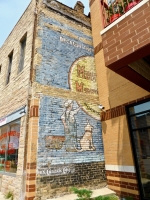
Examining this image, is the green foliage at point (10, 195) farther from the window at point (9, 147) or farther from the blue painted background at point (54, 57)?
the blue painted background at point (54, 57)

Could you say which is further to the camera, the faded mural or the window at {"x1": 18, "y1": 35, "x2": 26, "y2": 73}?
the window at {"x1": 18, "y1": 35, "x2": 26, "y2": 73}

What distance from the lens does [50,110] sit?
624 centimetres

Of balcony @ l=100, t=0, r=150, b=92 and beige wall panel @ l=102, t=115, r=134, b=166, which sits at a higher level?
balcony @ l=100, t=0, r=150, b=92

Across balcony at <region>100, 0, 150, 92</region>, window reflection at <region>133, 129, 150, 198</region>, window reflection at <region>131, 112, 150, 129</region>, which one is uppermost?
balcony at <region>100, 0, 150, 92</region>

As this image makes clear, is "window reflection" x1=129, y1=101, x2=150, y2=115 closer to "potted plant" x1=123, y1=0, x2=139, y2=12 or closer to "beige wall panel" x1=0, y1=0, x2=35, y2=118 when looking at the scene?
"potted plant" x1=123, y1=0, x2=139, y2=12

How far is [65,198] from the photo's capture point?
17.4 feet

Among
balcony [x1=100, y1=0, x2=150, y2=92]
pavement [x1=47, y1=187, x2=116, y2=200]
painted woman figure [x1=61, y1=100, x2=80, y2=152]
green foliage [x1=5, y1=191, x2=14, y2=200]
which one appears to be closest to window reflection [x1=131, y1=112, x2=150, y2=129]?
balcony [x1=100, y1=0, x2=150, y2=92]

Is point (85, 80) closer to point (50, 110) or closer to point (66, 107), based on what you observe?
point (66, 107)

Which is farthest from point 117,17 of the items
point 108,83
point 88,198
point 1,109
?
point 1,109

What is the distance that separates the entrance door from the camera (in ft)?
18.2

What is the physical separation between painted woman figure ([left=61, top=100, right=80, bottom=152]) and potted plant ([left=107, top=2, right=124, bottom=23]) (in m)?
3.50

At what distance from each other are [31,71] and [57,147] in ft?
9.75

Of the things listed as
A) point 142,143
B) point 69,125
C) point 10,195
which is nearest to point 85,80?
point 69,125

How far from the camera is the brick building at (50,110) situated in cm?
560
